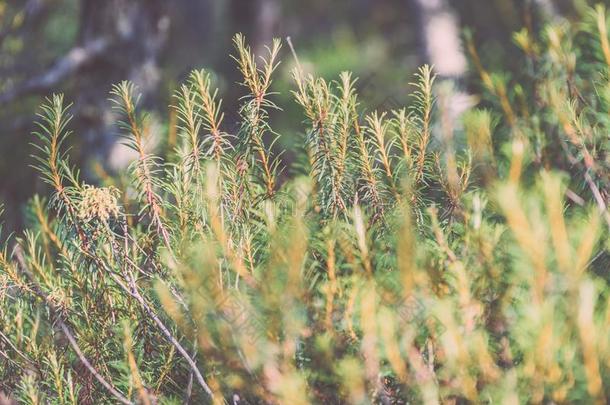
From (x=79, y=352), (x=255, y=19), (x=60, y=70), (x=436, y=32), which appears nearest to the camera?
(x=79, y=352)

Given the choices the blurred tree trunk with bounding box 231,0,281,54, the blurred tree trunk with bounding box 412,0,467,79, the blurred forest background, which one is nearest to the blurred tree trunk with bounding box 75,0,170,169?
the blurred forest background

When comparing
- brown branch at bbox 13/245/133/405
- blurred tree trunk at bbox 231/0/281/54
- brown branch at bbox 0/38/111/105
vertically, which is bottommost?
brown branch at bbox 13/245/133/405

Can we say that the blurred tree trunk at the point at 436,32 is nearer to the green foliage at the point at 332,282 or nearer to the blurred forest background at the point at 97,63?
the blurred forest background at the point at 97,63

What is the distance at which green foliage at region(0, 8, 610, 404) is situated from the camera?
0.81m

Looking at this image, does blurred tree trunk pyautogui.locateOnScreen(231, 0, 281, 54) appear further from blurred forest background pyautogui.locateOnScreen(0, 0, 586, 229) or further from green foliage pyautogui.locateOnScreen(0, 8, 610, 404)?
green foliage pyautogui.locateOnScreen(0, 8, 610, 404)

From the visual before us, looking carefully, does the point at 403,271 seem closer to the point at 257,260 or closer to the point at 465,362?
the point at 465,362

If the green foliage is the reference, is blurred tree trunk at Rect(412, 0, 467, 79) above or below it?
above

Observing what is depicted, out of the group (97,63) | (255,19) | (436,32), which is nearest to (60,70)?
(97,63)

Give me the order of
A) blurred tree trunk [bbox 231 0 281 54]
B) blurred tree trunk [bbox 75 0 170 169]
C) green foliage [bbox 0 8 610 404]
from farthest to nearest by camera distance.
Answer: blurred tree trunk [bbox 231 0 281 54], blurred tree trunk [bbox 75 0 170 169], green foliage [bbox 0 8 610 404]

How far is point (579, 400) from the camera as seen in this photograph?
863 millimetres

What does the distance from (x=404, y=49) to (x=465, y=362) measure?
804 cm

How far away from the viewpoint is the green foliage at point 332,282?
809mm

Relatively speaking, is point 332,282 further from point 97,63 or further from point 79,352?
point 97,63

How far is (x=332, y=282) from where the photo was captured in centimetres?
96
